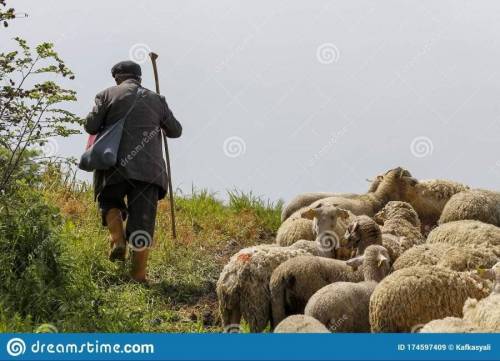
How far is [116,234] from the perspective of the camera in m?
11.8

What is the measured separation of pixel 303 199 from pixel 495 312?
7.53 metres

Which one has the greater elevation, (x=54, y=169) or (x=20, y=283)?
(x=54, y=169)

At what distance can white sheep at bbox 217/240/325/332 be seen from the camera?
893 centimetres

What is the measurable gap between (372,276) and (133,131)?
14.0 ft

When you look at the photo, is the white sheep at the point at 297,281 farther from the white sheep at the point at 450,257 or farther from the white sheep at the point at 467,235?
the white sheep at the point at 467,235

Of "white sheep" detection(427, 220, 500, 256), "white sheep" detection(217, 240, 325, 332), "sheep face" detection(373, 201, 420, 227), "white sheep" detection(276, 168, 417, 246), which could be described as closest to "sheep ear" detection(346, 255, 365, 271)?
"white sheep" detection(217, 240, 325, 332)

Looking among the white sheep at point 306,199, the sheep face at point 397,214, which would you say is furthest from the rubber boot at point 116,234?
the white sheep at point 306,199

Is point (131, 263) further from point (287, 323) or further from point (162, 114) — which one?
point (287, 323)

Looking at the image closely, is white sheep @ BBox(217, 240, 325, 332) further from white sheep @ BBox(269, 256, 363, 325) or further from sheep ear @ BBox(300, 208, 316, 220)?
sheep ear @ BBox(300, 208, 316, 220)

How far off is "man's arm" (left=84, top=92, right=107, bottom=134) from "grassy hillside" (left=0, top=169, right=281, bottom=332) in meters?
1.25

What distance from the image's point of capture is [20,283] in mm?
9406

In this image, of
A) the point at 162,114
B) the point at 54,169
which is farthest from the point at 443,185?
the point at 54,169

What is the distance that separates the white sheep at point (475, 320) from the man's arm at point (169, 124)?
576cm

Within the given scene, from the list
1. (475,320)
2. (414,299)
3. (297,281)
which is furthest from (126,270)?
(475,320)
